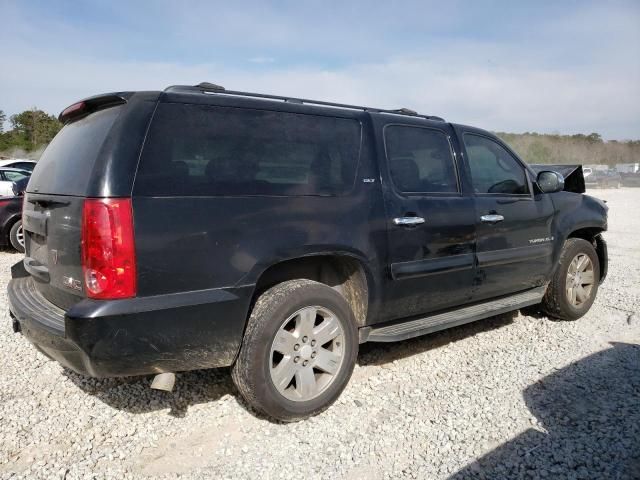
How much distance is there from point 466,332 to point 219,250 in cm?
288

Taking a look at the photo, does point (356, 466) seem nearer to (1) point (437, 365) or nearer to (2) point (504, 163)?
(1) point (437, 365)

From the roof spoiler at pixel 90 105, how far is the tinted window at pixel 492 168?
2742mm


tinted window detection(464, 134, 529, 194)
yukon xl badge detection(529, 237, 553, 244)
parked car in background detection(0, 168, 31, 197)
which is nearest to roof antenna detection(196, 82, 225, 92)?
tinted window detection(464, 134, 529, 194)

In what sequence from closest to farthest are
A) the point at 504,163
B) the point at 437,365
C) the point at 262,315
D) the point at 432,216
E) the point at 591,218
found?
the point at 262,315
the point at 432,216
the point at 437,365
the point at 504,163
the point at 591,218

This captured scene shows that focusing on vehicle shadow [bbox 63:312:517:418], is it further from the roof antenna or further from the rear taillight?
the roof antenna

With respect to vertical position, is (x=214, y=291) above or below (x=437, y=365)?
above

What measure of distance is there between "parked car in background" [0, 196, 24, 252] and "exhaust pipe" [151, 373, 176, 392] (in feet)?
22.6

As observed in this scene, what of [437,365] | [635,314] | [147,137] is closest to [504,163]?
[437,365]

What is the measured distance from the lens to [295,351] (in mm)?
2996

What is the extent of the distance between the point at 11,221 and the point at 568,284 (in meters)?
8.32

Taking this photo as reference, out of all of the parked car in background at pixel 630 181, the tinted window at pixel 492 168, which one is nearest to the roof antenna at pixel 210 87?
the tinted window at pixel 492 168

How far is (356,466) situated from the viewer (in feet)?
8.52

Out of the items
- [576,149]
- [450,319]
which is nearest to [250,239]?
A: [450,319]

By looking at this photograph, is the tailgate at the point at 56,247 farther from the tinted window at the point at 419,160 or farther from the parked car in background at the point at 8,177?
the parked car in background at the point at 8,177
